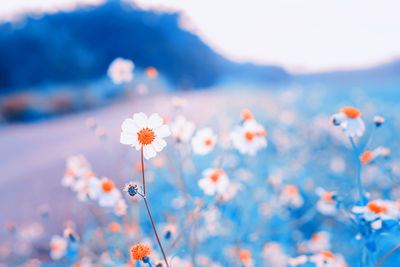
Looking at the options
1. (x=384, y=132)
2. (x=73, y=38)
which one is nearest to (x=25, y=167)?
(x=384, y=132)

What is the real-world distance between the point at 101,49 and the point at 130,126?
1552cm

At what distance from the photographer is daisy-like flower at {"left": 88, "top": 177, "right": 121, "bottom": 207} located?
1.42 meters

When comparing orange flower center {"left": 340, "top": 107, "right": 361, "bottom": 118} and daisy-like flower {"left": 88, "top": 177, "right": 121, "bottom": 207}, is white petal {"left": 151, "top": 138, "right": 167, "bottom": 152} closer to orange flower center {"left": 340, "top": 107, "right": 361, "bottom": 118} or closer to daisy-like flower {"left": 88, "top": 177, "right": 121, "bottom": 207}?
daisy-like flower {"left": 88, "top": 177, "right": 121, "bottom": 207}

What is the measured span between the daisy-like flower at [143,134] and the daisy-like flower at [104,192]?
0.68 metres

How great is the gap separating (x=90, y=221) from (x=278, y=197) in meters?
1.77

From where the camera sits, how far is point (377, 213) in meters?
1.01

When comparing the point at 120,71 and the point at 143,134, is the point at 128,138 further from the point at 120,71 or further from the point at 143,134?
the point at 120,71

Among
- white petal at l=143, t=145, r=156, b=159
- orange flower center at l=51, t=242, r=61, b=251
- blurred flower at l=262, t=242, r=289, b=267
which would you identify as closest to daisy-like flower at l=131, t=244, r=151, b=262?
white petal at l=143, t=145, r=156, b=159

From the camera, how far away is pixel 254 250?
208cm

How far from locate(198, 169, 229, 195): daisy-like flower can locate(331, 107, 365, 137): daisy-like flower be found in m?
0.57

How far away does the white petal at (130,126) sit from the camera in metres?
0.85

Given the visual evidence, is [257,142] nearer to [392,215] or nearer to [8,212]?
[392,215]

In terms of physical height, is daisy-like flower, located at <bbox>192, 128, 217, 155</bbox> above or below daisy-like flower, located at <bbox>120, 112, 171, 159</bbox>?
below

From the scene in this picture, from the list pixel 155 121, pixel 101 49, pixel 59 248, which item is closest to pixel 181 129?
pixel 155 121
